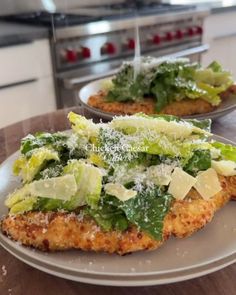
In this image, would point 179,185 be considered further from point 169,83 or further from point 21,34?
point 21,34

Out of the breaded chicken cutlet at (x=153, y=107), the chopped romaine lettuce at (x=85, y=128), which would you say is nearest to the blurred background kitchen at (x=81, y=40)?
the breaded chicken cutlet at (x=153, y=107)

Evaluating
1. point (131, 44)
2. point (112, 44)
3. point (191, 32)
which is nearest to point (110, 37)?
point (112, 44)

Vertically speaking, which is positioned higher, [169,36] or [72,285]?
[169,36]

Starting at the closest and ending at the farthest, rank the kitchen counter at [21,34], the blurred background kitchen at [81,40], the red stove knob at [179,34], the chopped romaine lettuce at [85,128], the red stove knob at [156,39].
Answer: the chopped romaine lettuce at [85,128], the kitchen counter at [21,34], the blurred background kitchen at [81,40], the red stove knob at [156,39], the red stove knob at [179,34]

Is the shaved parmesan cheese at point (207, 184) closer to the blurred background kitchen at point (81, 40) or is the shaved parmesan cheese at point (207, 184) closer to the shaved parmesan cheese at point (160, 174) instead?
the shaved parmesan cheese at point (160, 174)

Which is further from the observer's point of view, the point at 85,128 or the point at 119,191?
the point at 85,128

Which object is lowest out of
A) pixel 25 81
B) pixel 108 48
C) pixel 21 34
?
pixel 25 81

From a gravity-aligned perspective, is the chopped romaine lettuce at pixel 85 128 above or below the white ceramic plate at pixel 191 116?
above

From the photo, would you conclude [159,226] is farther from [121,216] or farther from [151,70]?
[151,70]
